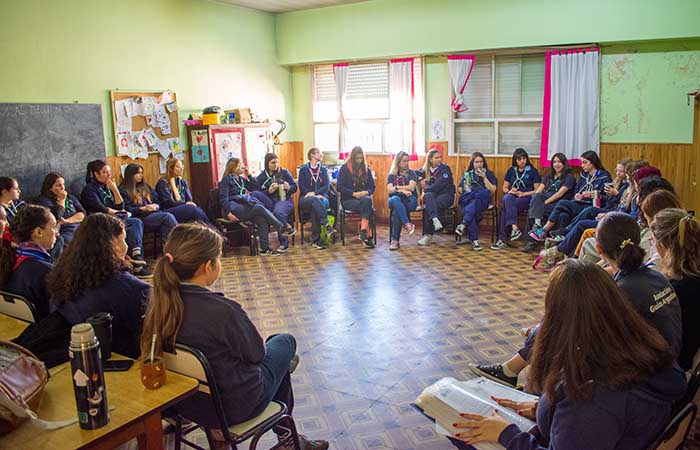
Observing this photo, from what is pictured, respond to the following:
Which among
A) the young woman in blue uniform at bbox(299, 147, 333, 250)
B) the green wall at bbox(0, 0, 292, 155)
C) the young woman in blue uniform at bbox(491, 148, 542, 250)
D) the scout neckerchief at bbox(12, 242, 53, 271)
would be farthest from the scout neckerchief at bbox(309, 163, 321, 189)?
the scout neckerchief at bbox(12, 242, 53, 271)

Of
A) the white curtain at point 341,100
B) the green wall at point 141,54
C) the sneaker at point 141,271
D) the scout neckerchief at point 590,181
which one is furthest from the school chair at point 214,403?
the white curtain at point 341,100

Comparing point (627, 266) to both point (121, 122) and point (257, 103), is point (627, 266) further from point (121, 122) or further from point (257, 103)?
point (257, 103)

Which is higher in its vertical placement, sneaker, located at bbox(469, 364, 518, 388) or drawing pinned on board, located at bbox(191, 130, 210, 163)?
drawing pinned on board, located at bbox(191, 130, 210, 163)

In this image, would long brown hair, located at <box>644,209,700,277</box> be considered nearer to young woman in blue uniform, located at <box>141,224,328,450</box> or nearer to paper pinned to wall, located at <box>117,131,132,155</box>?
young woman in blue uniform, located at <box>141,224,328,450</box>

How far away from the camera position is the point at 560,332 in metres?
1.73

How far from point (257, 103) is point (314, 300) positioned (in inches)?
179

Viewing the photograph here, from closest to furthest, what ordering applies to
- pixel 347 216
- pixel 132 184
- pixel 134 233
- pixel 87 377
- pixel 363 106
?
1. pixel 87 377
2. pixel 134 233
3. pixel 132 184
4. pixel 347 216
5. pixel 363 106

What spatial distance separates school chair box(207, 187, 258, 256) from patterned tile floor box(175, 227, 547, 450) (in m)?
0.35

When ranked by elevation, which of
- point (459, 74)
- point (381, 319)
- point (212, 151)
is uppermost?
point (459, 74)

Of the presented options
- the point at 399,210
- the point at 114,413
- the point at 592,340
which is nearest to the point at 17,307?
the point at 114,413

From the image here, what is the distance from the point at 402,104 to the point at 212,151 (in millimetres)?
2816

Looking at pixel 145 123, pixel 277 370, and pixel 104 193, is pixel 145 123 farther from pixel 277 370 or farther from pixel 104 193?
pixel 277 370

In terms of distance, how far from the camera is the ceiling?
27.6ft

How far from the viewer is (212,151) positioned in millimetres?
7730
